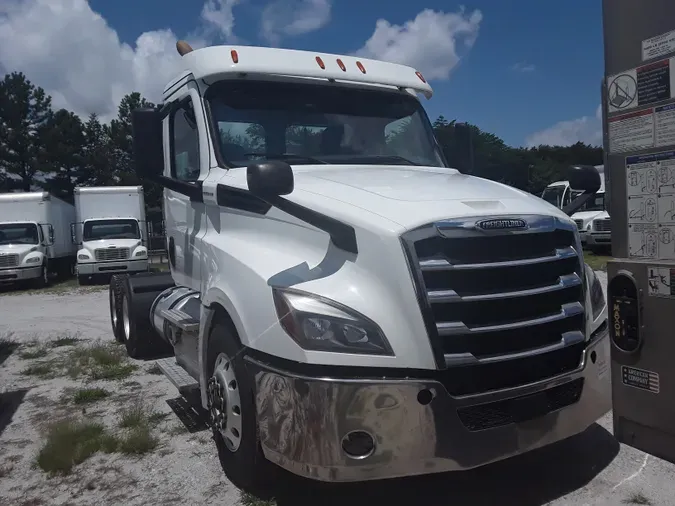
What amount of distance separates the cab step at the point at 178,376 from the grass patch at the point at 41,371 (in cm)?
219

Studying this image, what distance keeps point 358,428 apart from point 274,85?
3.05 meters

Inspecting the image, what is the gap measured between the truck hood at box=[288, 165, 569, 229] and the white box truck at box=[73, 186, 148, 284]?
1716 centimetres

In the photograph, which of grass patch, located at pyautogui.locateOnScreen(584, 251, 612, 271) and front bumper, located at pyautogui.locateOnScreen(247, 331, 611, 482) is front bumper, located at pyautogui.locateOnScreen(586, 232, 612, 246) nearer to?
grass patch, located at pyautogui.locateOnScreen(584, 251, 612, 271)

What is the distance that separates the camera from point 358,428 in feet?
10.2

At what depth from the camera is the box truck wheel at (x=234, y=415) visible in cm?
364

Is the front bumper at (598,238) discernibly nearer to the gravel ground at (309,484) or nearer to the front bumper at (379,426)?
the gravel ground at (309,484)

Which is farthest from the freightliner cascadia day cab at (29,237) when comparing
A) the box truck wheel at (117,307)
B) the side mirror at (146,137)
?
the side mirror at (146,137)

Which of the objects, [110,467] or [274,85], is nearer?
[110,467]

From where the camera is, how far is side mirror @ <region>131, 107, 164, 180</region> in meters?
5.24

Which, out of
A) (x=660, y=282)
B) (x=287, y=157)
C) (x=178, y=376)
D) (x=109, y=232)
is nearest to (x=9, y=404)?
(x=178, y=376)

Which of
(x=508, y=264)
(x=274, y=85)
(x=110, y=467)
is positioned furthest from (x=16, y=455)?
(x=508, y=264)

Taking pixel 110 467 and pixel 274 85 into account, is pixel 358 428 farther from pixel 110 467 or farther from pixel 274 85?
pixel 274 85

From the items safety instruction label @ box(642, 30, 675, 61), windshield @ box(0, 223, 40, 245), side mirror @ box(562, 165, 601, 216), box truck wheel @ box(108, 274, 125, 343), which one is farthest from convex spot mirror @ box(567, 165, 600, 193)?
windshield @ box(0, 223, 40, 245)

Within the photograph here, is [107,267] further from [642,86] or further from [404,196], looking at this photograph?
[642,86]
